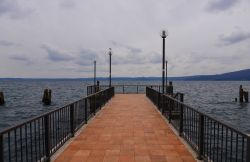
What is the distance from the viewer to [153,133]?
31.9ft

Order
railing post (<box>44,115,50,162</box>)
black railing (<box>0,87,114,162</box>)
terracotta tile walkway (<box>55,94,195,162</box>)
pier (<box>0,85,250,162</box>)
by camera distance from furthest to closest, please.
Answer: terracotta tile walkway (<box>55,94,195,162</box>)
railing post (<box>44,115,50,162</box>)
pier (<box>0,85,250,162</box>)
black railing (<box>0,87,114,162</box>)

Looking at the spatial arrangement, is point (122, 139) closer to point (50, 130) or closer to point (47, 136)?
point (50, 130)

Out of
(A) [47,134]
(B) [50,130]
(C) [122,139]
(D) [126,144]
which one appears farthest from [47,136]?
(C) [122,139]

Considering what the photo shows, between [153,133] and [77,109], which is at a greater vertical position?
[77,109]

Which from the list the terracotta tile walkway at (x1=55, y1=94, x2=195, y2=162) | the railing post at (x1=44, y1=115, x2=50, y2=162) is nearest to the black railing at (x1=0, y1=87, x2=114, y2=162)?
the railing post at (x1=44, y1=115, x2=50, y2=162)

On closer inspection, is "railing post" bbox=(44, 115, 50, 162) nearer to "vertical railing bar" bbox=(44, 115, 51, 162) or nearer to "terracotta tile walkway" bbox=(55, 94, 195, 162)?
"vertical railing bar" bbox=(44, 115, 51, 162)

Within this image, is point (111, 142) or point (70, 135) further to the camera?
point (70, 135)

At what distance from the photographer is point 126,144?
8203mm

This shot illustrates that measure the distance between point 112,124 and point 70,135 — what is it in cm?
274

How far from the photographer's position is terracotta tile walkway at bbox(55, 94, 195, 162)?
22.6 ft

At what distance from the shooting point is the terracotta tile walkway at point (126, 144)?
6.90 m

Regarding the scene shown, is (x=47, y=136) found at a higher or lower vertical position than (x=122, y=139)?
higher

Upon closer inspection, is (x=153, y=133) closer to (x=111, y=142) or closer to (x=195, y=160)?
(x=111, y=142)

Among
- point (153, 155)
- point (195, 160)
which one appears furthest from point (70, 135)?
point (195, 160)
